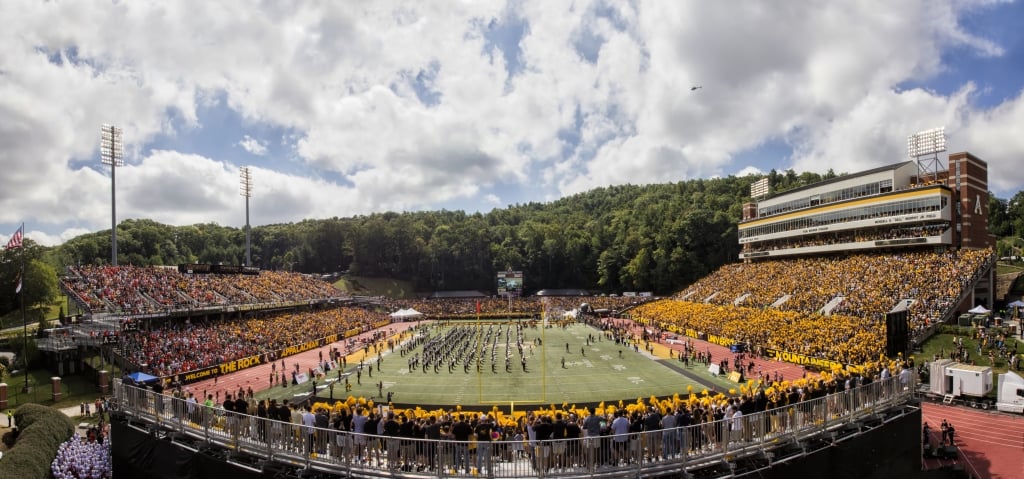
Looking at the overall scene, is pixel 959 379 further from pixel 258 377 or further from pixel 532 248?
pixel 532 248

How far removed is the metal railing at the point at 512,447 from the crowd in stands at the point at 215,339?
23.5 metres

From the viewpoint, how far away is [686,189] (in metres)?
134

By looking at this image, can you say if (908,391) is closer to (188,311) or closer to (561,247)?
(188,311)

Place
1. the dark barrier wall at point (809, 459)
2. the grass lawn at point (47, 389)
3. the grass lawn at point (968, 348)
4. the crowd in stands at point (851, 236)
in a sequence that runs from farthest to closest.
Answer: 1. the crowd in stands at point (851, 236)
2. the grass lawn at point (47, 389)
3. the grass lawn at point (968, 348)
4. the dark barrier wall at point (809, 459)

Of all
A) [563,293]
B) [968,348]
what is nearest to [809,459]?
[968,348]

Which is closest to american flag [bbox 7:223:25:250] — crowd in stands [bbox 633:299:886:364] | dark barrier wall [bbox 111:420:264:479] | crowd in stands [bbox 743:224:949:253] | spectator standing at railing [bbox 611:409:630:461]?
dark barrier wall [bbox 111:420:264:479]

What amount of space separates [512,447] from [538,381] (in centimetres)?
2147

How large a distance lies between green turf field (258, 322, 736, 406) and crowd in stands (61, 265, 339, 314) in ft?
52.5

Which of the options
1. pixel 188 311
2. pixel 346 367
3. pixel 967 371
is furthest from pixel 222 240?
pixel 967 371

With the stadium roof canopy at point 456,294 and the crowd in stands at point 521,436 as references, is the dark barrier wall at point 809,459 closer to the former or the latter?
the crowd in stands at point 521,436

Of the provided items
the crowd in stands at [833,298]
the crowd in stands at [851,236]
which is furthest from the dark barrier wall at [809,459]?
the crowd in stands at [851,236]

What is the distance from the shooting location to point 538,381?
3173 cm

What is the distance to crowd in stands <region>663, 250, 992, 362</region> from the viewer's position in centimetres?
3328

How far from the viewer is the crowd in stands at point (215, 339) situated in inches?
1275
